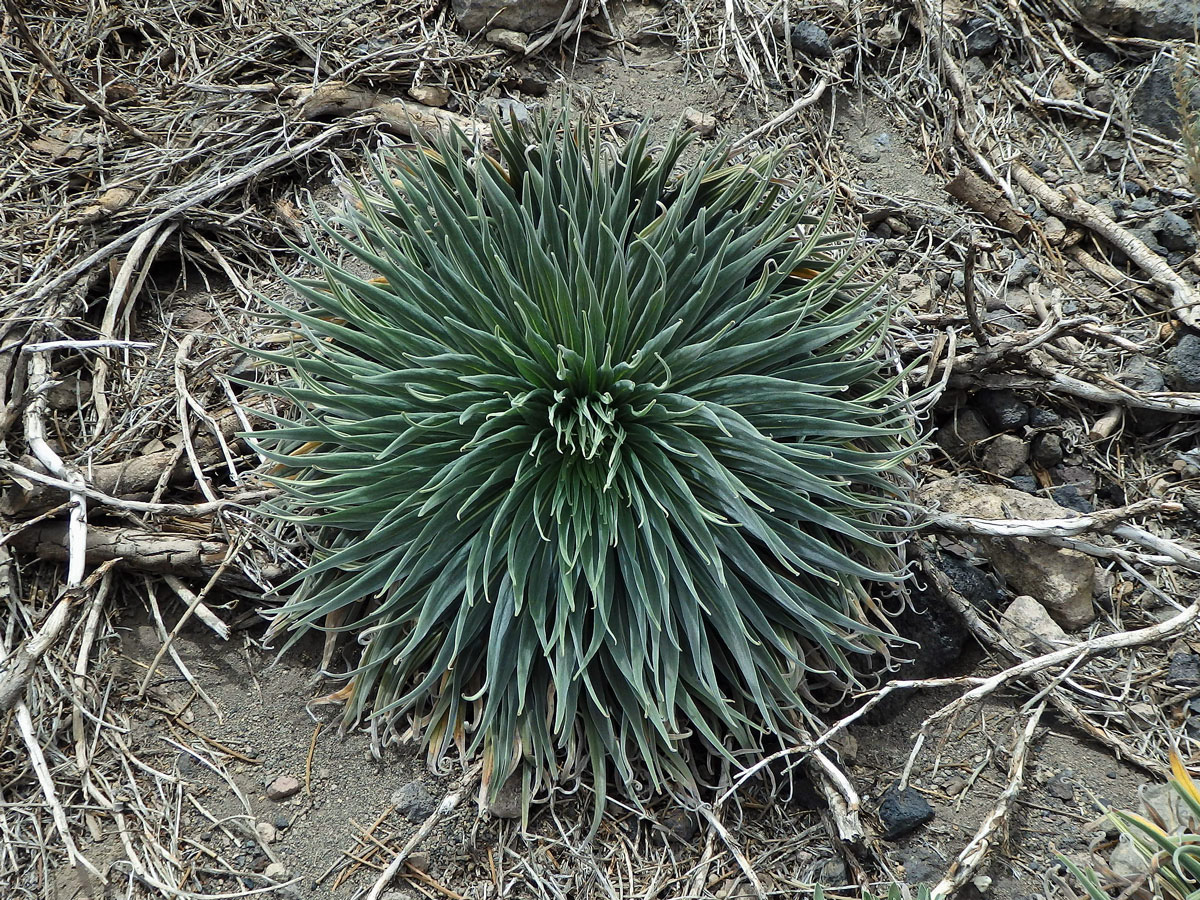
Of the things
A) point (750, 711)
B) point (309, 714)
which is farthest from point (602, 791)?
point (309, 714)

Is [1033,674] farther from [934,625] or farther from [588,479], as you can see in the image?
[588,479]

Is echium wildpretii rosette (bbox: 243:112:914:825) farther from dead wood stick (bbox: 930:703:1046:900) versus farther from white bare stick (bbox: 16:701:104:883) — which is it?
white bare stick (bbox: 16:701:104:883)

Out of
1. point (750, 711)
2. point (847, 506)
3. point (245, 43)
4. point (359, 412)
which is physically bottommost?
point (750, 711)

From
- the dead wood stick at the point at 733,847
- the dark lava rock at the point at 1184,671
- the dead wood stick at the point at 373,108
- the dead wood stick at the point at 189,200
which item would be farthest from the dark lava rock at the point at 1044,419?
the dead wood stick at the point at 189,200

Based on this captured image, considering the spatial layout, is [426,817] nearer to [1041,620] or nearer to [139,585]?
[139,585]

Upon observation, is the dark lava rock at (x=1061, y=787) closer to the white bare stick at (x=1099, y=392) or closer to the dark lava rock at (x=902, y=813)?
the dark lava rock at (x=902, y=813)

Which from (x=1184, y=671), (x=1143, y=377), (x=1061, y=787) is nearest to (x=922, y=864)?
(x=1061, y=787)

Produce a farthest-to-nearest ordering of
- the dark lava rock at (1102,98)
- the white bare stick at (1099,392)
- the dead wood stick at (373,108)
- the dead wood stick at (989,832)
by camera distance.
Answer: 1. the dark lava rock at (1102,98)
2. the dead wood stick at (373,108)
3. the white bare stick at (1099,392)
4. the dead wood stick at (989,832)
